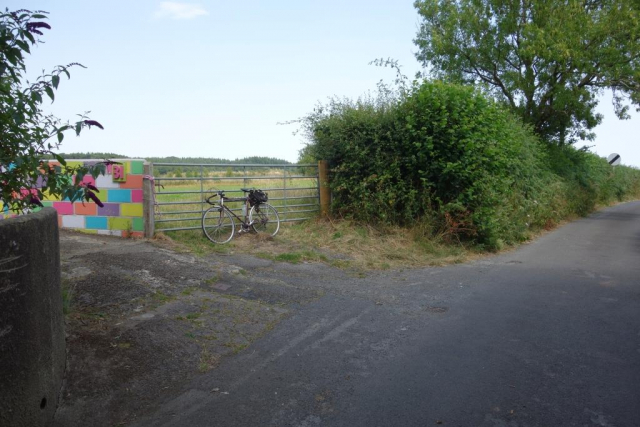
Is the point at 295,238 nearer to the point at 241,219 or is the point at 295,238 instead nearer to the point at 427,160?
the point at 241,219

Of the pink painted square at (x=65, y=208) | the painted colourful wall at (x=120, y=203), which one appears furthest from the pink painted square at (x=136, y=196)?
the pink painted square at (x=65, y=208)

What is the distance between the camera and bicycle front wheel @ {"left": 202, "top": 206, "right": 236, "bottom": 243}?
36.7ft

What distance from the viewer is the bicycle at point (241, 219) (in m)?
11.3

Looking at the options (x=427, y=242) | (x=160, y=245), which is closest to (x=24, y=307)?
(x=160, y=245)

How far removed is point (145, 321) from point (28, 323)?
7.54ft

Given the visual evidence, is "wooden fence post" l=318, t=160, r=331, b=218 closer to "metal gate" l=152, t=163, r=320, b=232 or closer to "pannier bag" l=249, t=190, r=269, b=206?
"metal gate" l=152, t=163, r=320, b=232

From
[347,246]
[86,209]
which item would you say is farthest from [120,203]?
[347,246]

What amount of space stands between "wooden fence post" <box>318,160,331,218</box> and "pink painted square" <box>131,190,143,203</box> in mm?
5258

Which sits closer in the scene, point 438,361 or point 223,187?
point 438,361

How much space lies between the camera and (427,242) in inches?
469

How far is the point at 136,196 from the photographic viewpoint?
418 inches

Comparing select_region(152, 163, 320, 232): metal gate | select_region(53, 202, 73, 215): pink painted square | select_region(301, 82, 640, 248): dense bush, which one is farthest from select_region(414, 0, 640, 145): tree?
select_region(53, 202, 73, 215): pink painted square

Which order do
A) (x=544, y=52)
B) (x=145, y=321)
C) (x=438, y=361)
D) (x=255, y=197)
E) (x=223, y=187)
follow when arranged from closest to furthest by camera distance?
(x=438, y=361) → (x=145, y=321) → (x=255, y=197) → (x=223, y=187) → (x=544, y=52)

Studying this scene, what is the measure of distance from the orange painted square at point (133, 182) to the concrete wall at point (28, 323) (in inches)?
257
